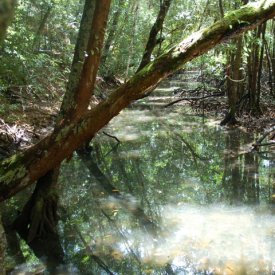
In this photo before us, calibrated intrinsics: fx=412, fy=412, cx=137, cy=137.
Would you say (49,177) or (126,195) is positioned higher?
(49,177)

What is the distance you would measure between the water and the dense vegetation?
0.39 meters

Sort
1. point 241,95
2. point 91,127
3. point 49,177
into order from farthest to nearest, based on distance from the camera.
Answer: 1. point 241,95
2. point 49,177
3. point 91,127

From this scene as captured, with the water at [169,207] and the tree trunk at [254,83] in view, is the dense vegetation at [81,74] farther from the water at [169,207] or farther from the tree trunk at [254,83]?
the water at [169,207]

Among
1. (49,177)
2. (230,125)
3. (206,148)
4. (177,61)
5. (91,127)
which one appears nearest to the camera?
(177,61)

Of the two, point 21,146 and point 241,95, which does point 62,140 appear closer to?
point 21,146

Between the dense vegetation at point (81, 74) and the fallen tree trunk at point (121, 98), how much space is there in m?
0.01

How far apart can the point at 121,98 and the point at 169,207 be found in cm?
262

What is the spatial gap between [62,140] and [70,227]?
1657mm

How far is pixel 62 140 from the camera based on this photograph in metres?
5.27

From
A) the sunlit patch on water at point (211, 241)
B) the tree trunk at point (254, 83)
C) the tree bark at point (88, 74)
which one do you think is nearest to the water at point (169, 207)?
the sunlit patch on water at point (211, 241)

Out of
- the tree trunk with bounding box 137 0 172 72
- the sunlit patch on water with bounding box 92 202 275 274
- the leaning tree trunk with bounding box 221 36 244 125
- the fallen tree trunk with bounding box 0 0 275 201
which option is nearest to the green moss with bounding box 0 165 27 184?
the fallen tree trunk with bounding box 0 0 275 201

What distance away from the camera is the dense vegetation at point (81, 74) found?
198 inches

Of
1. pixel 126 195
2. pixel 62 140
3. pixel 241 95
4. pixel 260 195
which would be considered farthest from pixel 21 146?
pixel 241 95

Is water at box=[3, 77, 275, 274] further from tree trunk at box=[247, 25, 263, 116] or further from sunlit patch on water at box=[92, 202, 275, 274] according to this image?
tree trunk at box=[247, 25, 263, 116]
